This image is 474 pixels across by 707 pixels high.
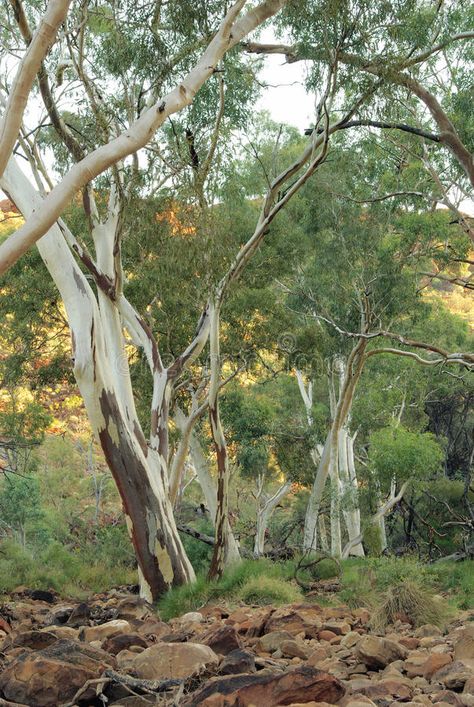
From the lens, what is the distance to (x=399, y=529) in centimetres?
2111

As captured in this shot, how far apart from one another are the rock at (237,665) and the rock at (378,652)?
0.64 m

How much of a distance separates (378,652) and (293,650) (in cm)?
52

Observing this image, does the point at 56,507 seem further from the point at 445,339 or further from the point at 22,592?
the point at 22,592

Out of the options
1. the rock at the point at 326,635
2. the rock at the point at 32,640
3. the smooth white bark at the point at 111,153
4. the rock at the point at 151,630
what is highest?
the smooth white bark at the point at 111,153

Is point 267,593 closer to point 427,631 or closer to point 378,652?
point 427,631

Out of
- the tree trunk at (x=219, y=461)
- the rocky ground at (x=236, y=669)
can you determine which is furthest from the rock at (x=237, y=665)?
the tree trunk at (x=219, y=461)

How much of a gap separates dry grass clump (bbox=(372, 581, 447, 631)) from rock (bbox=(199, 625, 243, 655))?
2.20 meters

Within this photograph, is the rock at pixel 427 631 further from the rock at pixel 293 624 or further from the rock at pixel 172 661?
the rock at pixel 172 661

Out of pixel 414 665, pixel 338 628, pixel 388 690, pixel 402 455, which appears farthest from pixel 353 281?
pixel 388 690

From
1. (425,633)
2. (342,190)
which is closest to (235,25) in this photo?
(425,633)

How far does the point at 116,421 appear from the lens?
8.95m

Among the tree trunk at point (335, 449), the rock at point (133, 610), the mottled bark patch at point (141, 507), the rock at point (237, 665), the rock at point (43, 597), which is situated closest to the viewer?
the rock at point (237, 665)

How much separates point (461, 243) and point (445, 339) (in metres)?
7.19

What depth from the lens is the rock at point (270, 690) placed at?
3045 mm
